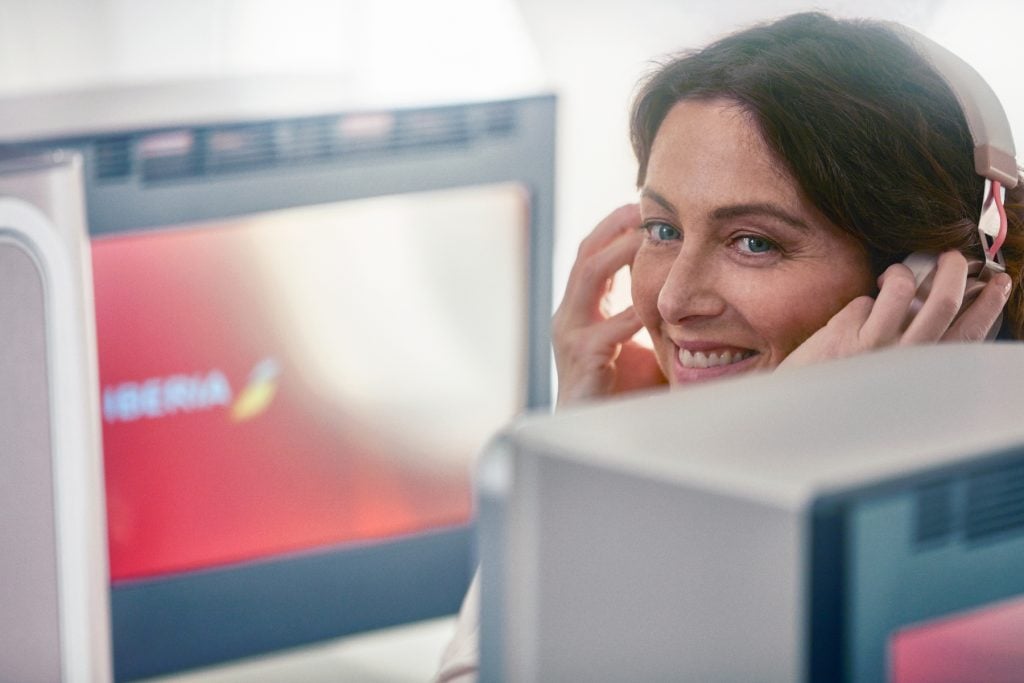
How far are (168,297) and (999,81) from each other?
0.84 meters

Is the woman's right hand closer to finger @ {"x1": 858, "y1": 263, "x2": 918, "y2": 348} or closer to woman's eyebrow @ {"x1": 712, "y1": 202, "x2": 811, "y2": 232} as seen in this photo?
woman's eyebrow @ {"x1": 712, "y1": 202, "x2": 811, "y2": 232}

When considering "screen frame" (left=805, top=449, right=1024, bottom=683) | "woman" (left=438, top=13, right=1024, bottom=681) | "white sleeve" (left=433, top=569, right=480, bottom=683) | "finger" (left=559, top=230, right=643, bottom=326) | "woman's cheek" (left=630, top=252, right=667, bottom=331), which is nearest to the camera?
"screen frame" (left=805, top=449, right=1024, bottom=683)

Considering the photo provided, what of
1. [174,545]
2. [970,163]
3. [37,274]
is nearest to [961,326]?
[970,163]

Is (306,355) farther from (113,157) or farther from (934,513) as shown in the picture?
(934,513)

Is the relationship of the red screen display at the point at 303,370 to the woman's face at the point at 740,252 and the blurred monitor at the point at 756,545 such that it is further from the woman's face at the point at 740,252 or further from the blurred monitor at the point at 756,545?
the blurred monitor at the point at 756,545

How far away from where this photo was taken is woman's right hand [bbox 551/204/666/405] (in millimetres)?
1298

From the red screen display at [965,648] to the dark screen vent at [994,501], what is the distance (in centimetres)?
3

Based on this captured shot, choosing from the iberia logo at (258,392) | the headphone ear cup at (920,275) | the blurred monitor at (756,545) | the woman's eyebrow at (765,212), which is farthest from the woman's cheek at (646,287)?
the blurred monitor at (756,545)

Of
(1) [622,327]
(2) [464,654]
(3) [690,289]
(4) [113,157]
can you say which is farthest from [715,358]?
(4) [113,157]

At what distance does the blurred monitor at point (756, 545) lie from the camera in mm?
464

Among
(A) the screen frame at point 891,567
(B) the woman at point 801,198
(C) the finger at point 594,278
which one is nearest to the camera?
(A) the screen frame at point 891,567

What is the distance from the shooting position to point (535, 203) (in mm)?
1480

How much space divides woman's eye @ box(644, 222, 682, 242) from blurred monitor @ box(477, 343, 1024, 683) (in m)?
0.64

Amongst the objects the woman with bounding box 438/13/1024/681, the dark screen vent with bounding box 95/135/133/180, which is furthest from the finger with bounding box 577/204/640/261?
the dark screen vent with bounding box 95/135/133/180
